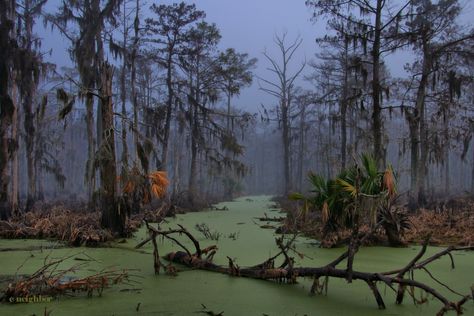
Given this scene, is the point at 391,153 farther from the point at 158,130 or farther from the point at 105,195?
the point at 105,195

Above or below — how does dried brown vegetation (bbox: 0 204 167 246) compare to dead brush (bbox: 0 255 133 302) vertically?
below

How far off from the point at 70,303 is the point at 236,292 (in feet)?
5.45

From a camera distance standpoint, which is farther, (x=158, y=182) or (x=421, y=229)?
(x=421, y=229)

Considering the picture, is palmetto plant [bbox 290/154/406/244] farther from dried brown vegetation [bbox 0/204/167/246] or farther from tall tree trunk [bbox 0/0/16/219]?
tall tree trunk [bbox 0/0/16/219]

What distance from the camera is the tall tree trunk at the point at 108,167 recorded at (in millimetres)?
8836

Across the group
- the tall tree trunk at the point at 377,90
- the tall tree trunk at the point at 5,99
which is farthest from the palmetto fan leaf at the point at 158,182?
the tall tree trunk at the point at 377,90

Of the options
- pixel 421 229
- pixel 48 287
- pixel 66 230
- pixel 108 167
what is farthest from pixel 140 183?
pixel 421 229

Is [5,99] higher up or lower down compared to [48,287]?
higher up

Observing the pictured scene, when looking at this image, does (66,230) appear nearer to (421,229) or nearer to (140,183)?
(140,183)

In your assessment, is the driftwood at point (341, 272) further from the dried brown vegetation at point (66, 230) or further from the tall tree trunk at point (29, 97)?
the tall tree trunk at point (29, 97)

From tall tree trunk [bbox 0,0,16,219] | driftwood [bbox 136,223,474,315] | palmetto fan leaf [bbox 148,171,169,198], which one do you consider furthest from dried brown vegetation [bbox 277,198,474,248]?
tall tree trunk [bbox 0,0,16,219]

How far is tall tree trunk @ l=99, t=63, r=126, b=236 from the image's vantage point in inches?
348

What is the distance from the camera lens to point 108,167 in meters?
8.91

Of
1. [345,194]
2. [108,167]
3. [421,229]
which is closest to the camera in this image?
[345,194]
